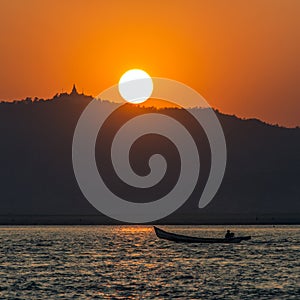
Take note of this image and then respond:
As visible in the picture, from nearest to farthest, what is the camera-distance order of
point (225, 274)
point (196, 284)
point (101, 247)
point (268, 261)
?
point (196, 284)
point (225, 274)
point (268, 261)
point (101, 247)

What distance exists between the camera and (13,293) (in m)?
97.4

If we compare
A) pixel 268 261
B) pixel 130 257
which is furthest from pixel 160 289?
pixel 130 257

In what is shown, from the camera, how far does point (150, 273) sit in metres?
119

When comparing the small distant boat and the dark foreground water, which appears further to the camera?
the small distant boat

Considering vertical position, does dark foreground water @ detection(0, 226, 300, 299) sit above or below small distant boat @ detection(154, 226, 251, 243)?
below

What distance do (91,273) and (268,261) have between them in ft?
97.1

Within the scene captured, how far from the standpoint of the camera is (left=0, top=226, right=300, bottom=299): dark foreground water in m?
97.9

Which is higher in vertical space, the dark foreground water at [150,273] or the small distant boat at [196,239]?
the small distant boat at [196,239]

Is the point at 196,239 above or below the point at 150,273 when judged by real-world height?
above

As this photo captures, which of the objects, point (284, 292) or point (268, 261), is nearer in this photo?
point (284, 292)

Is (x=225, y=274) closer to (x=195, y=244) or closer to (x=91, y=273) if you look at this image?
(x=91, y=273)

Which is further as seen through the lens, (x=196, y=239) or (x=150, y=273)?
(x=196, y=239)

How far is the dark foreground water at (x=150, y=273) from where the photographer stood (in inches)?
3856

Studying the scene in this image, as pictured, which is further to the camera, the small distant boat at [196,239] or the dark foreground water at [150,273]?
the small distant boat at [196,239]
